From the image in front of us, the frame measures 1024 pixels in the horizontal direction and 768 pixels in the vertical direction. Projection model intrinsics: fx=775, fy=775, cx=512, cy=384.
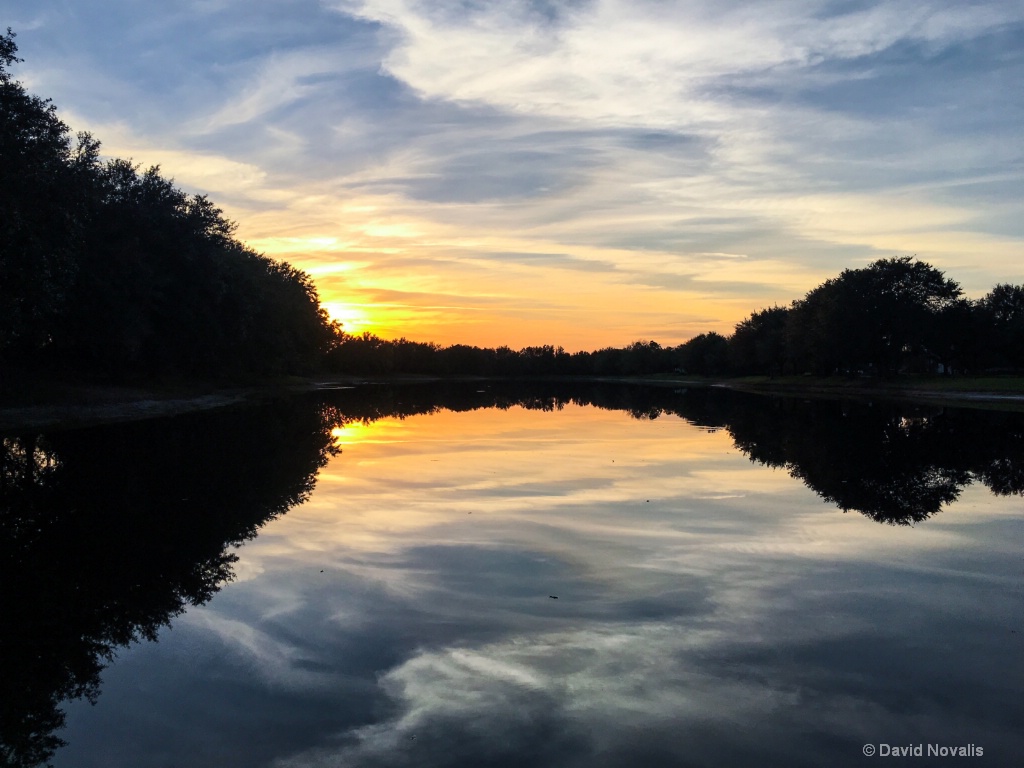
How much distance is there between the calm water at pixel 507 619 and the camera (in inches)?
234

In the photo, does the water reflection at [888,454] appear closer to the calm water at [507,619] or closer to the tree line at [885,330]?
the calm water at [507,619]

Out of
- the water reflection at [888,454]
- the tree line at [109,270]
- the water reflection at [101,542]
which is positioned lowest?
the water reflection at [101,542]

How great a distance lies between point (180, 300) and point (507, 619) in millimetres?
49528

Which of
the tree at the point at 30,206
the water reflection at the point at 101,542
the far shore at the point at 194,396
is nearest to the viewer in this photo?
the water reflection at the point at 101,542

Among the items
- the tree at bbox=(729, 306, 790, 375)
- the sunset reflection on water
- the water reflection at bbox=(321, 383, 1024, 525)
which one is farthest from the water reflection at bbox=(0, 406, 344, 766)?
the tree at bbox=(729, 306, 790, 375)

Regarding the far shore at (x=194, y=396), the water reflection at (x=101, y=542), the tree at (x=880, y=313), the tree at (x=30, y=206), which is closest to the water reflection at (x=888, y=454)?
the water reflection at (x=101, y=542)

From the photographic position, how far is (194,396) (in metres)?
54.3

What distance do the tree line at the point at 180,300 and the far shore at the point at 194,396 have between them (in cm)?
246

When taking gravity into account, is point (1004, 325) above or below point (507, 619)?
above

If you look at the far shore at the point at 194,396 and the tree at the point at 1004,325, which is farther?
the tree at the point at 1004,325

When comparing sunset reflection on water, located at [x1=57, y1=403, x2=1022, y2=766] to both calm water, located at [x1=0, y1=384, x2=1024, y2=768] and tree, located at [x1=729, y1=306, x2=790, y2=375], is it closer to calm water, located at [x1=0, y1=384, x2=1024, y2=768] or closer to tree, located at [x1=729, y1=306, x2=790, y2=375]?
calm water, located at [x1=0, y1=384, x2=1024, y2=768]

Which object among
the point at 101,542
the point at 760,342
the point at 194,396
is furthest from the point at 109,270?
the point at 760,342

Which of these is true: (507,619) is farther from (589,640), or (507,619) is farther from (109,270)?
(109,270)

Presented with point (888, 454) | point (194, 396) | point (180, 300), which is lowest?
point (888, 454)
